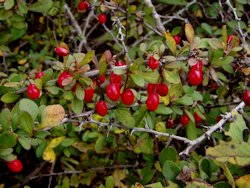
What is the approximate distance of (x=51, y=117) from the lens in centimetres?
145

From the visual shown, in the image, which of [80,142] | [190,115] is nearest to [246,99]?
[190,115]

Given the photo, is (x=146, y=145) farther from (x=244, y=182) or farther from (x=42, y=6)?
(x=42, y=6)

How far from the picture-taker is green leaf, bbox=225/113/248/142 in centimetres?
116

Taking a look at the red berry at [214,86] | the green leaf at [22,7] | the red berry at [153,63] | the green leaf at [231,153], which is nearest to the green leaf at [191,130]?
the red berry at [214,86]

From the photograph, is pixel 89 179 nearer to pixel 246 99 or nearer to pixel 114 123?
pixel 114 123

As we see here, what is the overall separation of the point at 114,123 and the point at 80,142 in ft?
1.82

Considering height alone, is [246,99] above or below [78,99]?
below

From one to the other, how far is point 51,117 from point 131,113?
22.2 inches

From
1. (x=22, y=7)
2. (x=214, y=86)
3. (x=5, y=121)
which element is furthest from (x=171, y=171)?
(x=22, y=7)

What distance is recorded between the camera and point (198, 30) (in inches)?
111

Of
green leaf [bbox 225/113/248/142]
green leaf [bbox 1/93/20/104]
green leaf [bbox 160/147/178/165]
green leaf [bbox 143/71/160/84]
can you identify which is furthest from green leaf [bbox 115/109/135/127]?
green leaf [bbox 225/113/248/142]

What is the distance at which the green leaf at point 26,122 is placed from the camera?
135 cm

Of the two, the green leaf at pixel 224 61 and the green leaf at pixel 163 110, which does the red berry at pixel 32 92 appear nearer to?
the green leaf at pixel 163 110

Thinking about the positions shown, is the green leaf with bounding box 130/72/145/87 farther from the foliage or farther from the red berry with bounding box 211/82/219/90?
the red berry with bounding box 211/82/219/90
